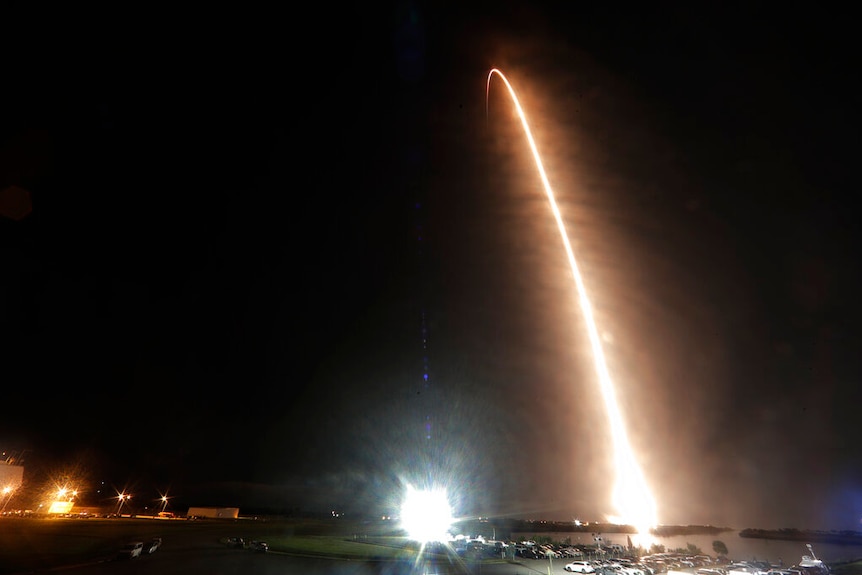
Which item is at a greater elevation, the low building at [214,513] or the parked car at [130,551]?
the low building at [214,513]

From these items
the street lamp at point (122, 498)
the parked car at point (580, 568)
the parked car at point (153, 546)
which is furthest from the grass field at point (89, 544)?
the street lamp at point (122, 498)

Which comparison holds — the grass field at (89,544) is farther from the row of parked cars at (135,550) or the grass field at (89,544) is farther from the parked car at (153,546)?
the parked car at (153,546)

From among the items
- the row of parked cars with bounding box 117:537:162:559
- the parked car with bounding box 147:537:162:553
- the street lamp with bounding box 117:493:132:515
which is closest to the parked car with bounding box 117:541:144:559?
the row of parked cars with bounding box 117:537:162:559

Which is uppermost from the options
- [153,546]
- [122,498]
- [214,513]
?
[122,498]

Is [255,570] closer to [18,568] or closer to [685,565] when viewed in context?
[18,568]

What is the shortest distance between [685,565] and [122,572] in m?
38.5

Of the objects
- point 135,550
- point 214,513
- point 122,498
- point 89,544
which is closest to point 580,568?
point 135,550

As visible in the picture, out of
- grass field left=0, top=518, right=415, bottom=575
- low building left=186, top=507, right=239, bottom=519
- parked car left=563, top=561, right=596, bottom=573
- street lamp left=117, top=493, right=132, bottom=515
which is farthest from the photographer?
low building left=186, top=507, right=239, bottom=519

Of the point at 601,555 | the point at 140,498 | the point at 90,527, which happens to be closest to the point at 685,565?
the point at 601,555

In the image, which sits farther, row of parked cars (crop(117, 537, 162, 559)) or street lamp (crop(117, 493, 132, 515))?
street lamp (crop(117, 493, 132, 515))

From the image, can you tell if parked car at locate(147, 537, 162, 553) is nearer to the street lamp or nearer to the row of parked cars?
the row of parked cars

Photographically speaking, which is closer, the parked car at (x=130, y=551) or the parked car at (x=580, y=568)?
the parked car at (x=130, y=551)

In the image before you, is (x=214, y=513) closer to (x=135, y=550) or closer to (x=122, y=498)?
(x=122, y=498)

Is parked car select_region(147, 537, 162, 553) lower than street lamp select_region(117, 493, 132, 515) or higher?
lower
